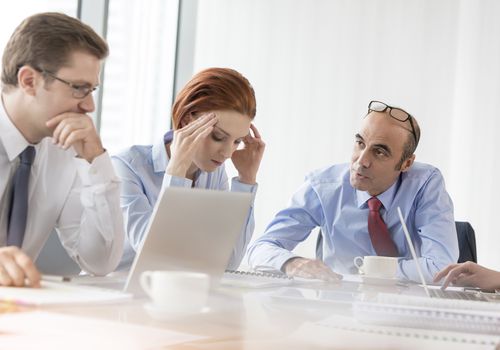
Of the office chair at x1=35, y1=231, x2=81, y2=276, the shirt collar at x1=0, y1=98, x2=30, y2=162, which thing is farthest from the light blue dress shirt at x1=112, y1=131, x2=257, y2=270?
the shirt collar at x1=0, y1=98, x2=30, y2=162

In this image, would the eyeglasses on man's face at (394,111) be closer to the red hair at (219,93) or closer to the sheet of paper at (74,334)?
the red hair at (219,93)

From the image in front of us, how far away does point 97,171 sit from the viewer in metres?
2.14

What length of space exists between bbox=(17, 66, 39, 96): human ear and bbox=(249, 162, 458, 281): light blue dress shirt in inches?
42.1

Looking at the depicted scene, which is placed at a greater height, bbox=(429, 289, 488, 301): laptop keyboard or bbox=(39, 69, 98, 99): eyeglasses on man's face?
bbox=(39, 69, 98, 99): eyeglasses on man's face

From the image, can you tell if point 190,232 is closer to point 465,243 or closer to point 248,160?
point 248,160

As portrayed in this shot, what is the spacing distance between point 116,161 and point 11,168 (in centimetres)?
70

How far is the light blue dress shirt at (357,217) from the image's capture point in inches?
117

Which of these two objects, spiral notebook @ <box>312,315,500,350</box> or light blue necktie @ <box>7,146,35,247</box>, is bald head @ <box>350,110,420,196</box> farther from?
spiral notebook @ <box>312,315,500,350</box>

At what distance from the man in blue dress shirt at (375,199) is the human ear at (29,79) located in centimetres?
110

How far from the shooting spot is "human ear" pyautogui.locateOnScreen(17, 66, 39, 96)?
214cm

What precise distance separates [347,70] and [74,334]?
4566 millimetres

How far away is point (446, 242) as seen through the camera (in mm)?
2914

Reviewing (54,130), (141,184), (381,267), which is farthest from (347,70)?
(54,130)

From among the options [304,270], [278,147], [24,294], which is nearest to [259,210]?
[278,147]
